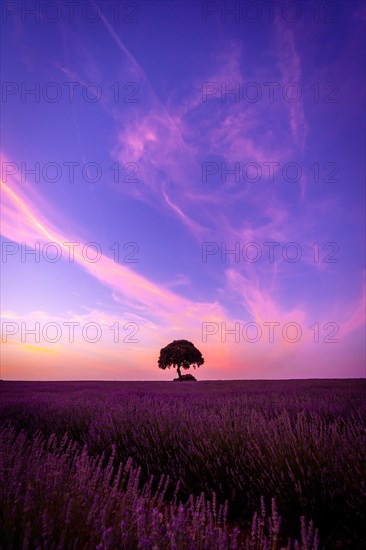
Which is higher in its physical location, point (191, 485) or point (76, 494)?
point (76, 494)

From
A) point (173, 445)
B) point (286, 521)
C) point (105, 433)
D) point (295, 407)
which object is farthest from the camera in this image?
point (295, 407)

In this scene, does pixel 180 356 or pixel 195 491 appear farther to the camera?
pixel 180 356

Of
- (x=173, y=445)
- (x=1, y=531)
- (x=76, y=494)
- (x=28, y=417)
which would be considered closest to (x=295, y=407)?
(x=173, y=445)

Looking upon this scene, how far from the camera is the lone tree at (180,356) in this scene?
38500 mm

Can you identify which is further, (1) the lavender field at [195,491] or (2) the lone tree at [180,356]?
(2) the lone tree at [180,356]

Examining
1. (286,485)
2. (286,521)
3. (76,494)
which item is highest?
(76,494)

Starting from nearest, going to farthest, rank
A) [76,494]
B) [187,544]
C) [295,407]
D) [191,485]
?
[187,544], [76,494], [191,485], [295,407]

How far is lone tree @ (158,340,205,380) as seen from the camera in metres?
38.5

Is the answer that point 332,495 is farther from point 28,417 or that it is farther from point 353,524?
point 28,417

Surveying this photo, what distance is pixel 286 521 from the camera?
265cm

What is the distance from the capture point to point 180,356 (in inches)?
1508

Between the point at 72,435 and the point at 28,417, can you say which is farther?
the point at 28,417

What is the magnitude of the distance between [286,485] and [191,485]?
3.08ft

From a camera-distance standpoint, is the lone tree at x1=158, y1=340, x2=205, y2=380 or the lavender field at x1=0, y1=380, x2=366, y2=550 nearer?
the lavender field at x1=0, y1=380, x2=366, y2=550
